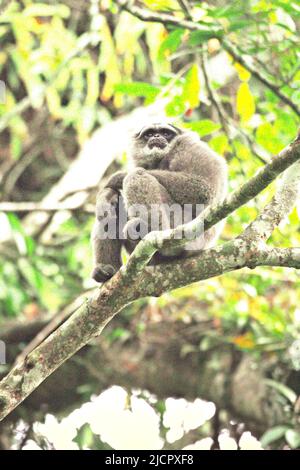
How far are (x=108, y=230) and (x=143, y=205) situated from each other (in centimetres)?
51

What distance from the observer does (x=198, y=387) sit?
796 centimetres

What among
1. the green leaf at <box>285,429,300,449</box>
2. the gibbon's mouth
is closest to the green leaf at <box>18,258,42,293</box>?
the gibbon's mouth

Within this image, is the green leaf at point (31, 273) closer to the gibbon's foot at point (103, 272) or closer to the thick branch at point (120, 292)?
the gibbon's foot at point (103, 272)

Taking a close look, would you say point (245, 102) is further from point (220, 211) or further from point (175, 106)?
point (220, 211)

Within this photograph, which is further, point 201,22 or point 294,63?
point 294,63

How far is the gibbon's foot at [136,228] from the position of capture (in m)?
4.78

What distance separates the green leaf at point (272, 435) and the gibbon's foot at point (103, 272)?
8.65 ft

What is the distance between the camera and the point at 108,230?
523 centimetres

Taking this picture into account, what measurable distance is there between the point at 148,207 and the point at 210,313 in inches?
142

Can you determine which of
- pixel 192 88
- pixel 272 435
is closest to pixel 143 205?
pixel 192 88

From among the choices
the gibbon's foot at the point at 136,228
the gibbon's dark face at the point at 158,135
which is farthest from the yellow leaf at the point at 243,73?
the gibbon's foot at the point at 136,228

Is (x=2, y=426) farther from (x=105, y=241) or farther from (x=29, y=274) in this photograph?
(x=105, y=241)
